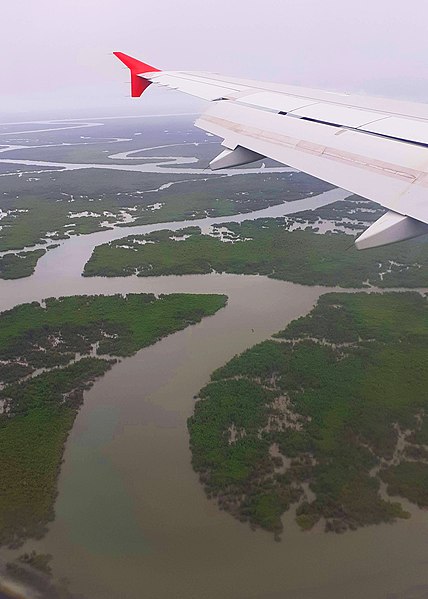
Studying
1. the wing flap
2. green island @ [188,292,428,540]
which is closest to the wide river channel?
green island @ [188,292,428,540]

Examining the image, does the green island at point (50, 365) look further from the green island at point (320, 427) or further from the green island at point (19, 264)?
the green island at point (19, 264)

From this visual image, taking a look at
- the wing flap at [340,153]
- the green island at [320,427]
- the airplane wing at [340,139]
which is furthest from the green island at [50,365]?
the wing flap at [340,153]

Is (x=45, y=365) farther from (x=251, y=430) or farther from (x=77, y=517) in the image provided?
(x=251, y=430)

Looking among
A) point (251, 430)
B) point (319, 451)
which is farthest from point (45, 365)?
point (319, 451)

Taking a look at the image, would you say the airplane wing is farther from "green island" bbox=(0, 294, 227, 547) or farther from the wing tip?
"green island" bbox=(0, 294, 227, 547)

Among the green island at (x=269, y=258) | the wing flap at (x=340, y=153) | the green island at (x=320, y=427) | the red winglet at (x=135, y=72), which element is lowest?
the green island at (x=320, y=427)

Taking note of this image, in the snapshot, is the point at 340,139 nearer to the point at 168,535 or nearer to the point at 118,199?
the point at 168,535

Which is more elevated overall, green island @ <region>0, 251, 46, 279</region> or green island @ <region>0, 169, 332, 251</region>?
green island @ <region>0, 169, 332, 251</region>
